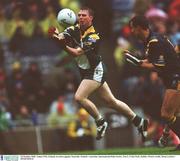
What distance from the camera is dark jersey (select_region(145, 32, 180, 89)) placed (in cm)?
1516

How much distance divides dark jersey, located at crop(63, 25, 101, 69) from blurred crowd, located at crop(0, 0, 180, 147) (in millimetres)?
5108

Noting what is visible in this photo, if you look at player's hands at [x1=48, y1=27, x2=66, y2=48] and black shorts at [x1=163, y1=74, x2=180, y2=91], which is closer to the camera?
black shorts at [x1=163, y1=74, x2=180, y2=91]

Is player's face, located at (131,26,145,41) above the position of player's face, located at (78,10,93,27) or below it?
below

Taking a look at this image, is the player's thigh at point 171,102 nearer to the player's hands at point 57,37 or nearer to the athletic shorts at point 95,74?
the athletic shorts at point 95,74

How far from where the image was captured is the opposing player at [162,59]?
1518 centimetres

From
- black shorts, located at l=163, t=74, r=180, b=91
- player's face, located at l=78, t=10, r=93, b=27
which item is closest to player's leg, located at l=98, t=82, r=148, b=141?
player's face, located at l=78, t=10, r=93, b=27

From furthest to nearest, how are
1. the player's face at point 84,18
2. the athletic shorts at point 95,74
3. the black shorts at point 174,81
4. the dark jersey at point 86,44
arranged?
the athletic shorts at point 95,74, the player's face at point 84,18, the dark jersey at point 86,44, the black shorts at point 174,81

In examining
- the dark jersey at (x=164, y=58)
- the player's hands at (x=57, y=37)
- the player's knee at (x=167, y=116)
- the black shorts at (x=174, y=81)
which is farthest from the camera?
the player's knee at (x=167, y=116)

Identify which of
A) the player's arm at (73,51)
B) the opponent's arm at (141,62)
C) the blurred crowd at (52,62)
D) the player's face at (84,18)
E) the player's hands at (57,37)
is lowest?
the blurred crowd at (52,62)

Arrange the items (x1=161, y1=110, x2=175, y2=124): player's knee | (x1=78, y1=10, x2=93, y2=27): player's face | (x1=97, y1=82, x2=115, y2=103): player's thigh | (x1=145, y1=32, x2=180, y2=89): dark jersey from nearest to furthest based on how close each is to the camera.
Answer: (x1=145, y1=32, x2=180, y2=89): dark jersey < (x1=161, y1=110, x2=175, y2=124): player's knee < (x1=78, y1=10, x2=93, y2=27): player's face < (x1=97, y1=82, x2=115, y2=103): player's thigh

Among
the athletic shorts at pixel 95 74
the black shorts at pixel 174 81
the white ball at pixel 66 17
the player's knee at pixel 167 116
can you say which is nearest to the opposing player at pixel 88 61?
the athletic shorts at pixel 95 74

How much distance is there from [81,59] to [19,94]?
23.6 ft

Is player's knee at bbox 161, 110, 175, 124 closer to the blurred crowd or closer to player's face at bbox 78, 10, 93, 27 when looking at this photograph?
player's face at bbox 78, 10, 93, 27

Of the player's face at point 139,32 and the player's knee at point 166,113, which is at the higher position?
the player's face at point 139,32
